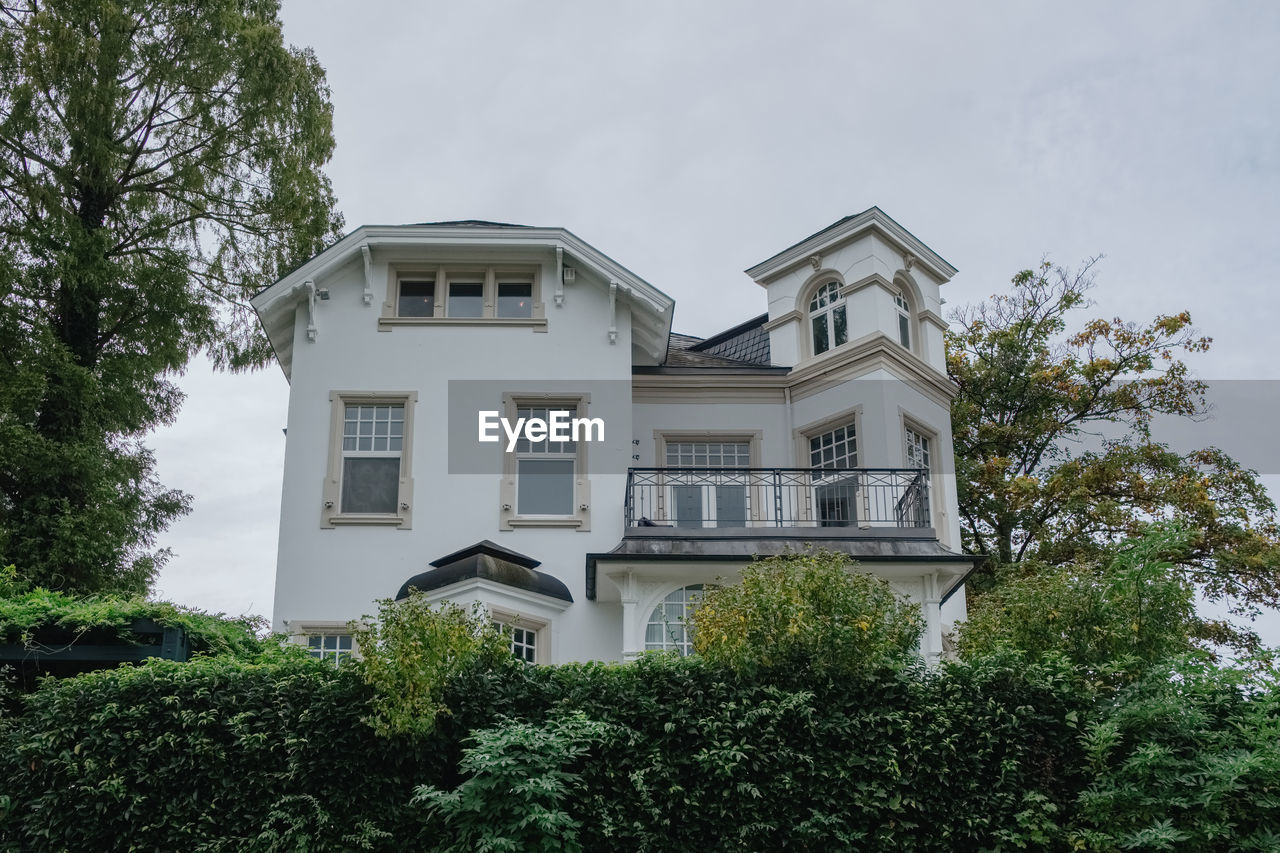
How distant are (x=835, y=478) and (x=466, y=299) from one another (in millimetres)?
5730

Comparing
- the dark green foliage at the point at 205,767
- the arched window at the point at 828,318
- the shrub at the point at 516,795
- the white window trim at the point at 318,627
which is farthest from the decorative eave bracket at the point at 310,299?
the shrub at the point at 516,795

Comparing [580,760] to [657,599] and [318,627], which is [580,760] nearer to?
[657,599]

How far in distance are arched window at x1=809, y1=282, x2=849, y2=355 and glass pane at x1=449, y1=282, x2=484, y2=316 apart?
5.14 meters

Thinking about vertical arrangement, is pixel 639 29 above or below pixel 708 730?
above

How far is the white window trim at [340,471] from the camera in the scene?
16.7 m

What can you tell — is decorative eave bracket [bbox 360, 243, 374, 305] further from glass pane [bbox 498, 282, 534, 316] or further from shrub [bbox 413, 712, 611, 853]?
shrub [bbox 413, 712, 611, 853]

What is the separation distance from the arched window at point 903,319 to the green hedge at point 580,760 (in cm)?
945

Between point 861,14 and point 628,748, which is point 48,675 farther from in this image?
point 861,14

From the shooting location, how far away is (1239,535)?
22.7m

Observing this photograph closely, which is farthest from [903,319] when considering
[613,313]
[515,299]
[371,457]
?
[371,457]

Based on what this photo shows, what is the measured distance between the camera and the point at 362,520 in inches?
658

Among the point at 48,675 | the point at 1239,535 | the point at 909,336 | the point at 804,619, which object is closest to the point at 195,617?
the point at 48,675

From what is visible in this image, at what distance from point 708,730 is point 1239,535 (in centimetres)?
1577

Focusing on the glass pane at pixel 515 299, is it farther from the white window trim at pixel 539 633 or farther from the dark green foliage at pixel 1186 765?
the dark green foliage at pixel 1186 765
